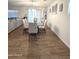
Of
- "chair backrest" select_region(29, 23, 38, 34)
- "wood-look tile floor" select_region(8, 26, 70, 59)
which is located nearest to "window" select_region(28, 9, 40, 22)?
"chair backrest" select_region(29, 23, 38, 34)

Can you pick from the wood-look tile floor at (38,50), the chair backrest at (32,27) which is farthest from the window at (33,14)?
the wood-look tile floor at (38,50)

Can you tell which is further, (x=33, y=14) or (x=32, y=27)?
(x=33, y=14)

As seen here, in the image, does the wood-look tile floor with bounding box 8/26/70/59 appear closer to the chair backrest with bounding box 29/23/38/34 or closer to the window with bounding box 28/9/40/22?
the chair backrest with bounding box 29/23/38/34

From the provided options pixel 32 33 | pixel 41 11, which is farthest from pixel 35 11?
pixel 32 33

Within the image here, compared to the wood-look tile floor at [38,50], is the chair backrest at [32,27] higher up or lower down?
higher up

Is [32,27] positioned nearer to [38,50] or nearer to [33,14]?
[38,50]

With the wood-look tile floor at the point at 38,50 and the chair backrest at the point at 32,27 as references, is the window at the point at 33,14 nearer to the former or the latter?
the chair backrest at the point at 32,27

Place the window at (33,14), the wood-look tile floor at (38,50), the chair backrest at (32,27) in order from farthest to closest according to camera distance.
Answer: the window at (33,14)
the chair backrest at (32,27)
the wood-look tile floor at (38,50)

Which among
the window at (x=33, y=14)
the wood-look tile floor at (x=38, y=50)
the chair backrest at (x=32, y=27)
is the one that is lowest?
the wood-look tile floor at (x=38, y=50)

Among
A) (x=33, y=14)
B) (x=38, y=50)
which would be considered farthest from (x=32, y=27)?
(x=33, y=14)

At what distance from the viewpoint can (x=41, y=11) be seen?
19.8 m

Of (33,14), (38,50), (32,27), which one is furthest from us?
(33,14)
